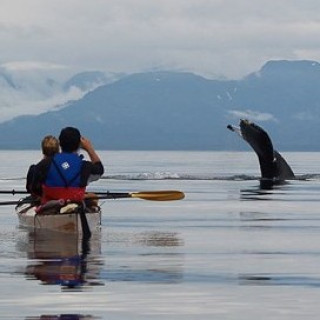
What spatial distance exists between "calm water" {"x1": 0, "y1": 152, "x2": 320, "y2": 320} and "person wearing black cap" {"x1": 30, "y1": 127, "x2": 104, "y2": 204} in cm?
77

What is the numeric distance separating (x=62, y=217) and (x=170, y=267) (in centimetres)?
608

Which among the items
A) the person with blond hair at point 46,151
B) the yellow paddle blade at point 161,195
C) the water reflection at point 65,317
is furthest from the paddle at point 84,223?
the water reflection at point 65,317

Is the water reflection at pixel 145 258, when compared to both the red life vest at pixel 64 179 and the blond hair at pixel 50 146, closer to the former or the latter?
the red life vest at pixel 64 179

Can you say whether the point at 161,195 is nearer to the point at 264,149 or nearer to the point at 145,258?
the point at 145,258

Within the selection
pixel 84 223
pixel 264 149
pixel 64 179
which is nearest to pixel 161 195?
pixel 84 223

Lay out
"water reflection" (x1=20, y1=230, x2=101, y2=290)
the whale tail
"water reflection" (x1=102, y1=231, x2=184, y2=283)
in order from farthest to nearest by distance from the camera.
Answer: the whale tail
"water reflection" (x1=102, y1=231, x2=184, y2=283)
"water reflection" (x1=20, y1=230, x2=101, y2=290)

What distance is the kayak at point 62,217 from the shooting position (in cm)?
2580

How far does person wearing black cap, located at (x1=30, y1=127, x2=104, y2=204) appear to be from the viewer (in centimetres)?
2502

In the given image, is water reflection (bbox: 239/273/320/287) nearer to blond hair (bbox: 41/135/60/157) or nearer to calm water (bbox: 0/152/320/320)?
calm water (bbox: 0/152/320/320)

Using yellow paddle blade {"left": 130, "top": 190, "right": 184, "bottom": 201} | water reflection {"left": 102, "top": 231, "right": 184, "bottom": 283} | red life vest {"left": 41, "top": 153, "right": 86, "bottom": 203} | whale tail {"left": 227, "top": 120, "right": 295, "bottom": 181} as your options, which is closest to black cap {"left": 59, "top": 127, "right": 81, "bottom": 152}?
red life vest {"left": 41, "top": 153, "right": 86, "bottom": 203}

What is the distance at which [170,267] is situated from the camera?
799 inches

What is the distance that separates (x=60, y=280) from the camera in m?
18.3

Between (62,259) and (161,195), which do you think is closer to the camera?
(62,259)

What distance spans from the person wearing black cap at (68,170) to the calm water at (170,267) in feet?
2.52
